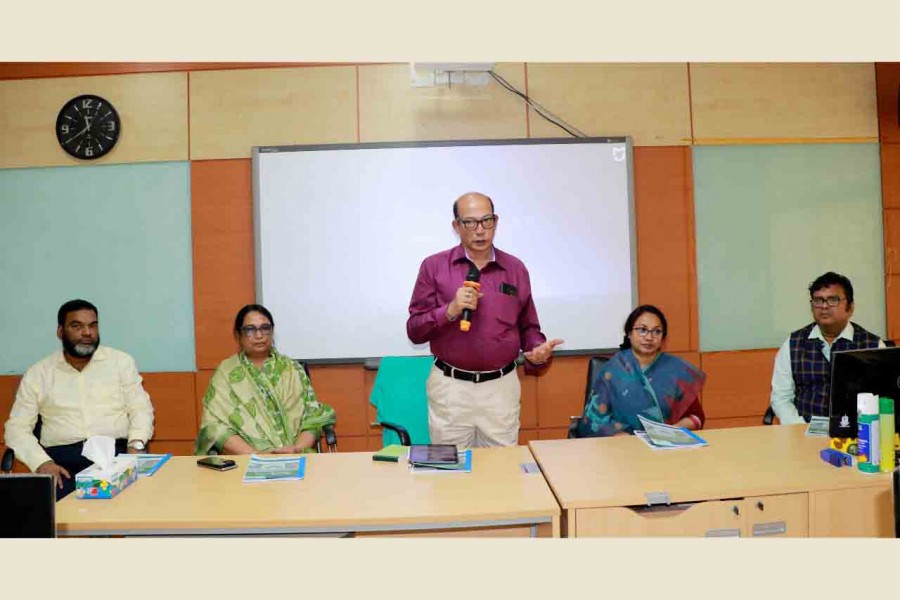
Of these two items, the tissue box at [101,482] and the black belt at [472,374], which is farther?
the black belt at [472,374]

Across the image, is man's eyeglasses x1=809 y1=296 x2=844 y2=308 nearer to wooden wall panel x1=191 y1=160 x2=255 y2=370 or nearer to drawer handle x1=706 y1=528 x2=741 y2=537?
drawer handle x1=706 y1=528 x2=741 y2=537

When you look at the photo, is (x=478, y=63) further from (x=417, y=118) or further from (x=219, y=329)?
(x=219, y=329)

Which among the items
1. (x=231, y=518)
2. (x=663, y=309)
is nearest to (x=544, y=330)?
(x=663, y=309)

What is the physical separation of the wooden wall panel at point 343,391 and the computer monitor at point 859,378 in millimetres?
2716

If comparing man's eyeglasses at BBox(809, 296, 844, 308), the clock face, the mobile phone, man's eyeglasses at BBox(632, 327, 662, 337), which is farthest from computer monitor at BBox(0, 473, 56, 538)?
man's eyeglasses at BBox(809, 296, 844, 308)

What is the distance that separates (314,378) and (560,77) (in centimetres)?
250

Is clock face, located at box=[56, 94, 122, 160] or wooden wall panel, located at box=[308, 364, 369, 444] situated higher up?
clock face, located at box=[56, 94, 122, 160]

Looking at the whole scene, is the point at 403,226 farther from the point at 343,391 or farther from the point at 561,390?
the point at 561,390

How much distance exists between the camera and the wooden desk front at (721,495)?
2.16 m

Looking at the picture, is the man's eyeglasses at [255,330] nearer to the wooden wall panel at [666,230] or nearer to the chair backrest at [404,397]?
the chair backrest at [404,397]

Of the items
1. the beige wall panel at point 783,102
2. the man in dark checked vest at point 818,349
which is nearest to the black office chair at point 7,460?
the man in dark checked vest at point 818,349

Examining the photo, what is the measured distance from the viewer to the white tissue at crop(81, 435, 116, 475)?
235cm

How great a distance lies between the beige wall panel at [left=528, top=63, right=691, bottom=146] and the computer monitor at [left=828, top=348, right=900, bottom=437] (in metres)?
2.19

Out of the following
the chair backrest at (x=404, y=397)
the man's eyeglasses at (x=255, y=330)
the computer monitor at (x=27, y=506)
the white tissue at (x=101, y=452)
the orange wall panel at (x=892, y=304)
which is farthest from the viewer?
the orange wall panel at (x=892, y=304)
